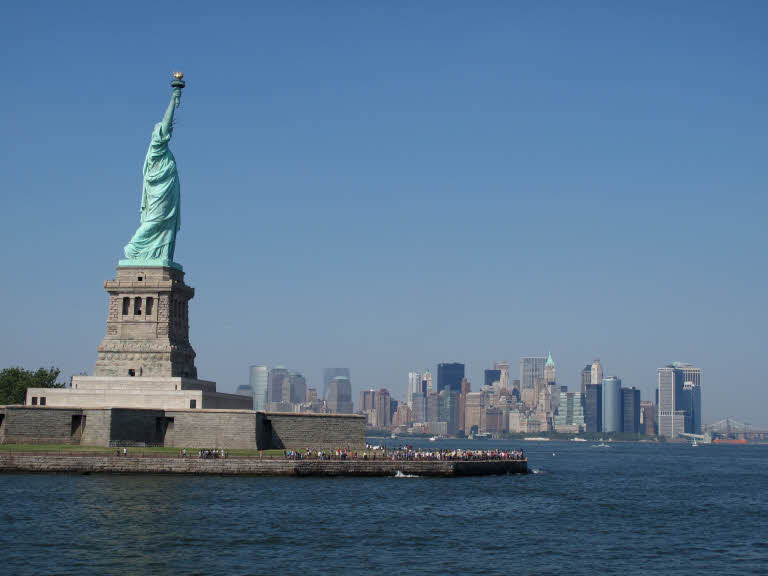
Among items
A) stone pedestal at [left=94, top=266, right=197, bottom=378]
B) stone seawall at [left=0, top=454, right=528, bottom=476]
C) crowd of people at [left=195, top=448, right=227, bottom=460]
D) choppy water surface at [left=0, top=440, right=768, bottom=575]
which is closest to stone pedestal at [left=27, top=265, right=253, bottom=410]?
stone pedestal at [left=94, top=266, right=197, bottom=378]

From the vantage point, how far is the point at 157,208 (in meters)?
85.0

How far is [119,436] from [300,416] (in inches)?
577

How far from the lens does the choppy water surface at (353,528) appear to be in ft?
138

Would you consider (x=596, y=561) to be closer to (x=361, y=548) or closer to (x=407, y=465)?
(x=361, y=548)

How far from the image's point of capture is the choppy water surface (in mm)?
41938

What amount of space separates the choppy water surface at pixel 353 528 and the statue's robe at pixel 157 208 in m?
23.2

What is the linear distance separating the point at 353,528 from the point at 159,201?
141ft

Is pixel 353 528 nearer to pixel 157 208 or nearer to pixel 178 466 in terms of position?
pixel 178 466

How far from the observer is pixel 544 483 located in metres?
84.0

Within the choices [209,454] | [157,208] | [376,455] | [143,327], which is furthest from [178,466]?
[157,208]

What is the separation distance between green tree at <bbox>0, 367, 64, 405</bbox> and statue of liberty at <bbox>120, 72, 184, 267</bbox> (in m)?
21.7

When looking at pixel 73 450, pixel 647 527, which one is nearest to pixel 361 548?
pixel 647 527

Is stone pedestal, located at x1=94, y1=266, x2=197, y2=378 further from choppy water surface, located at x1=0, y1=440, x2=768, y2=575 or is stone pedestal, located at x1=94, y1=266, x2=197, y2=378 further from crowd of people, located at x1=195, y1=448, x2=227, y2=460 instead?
choppy water surface, located at x1=0, y1=440, x2=768, y2=575

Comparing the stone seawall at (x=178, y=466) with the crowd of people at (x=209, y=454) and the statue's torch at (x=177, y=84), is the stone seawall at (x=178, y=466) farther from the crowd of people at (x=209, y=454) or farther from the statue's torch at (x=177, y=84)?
the statue's torch at (x=177, y=84)
